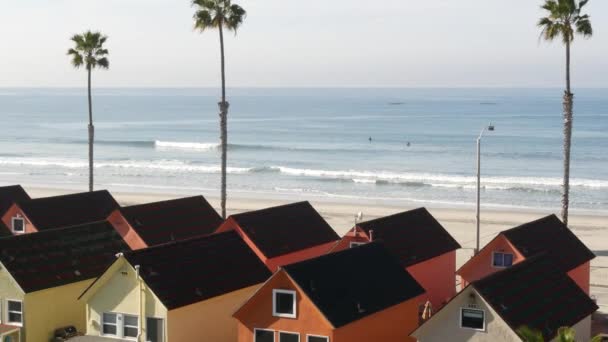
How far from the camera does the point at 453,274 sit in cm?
3831

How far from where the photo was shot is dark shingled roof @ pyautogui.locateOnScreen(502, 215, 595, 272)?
33500 millimetres

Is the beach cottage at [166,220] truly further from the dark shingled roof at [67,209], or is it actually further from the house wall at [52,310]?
the house wall at [52,310]

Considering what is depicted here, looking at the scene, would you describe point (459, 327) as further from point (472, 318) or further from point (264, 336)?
point (264, 336)

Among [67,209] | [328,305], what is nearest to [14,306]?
[328,305]

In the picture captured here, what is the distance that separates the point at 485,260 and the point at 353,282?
840cm

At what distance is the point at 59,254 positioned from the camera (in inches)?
1225

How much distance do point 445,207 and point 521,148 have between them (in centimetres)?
4973

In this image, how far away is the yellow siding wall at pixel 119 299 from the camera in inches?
1082

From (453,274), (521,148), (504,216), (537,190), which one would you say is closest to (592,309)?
(453,274)

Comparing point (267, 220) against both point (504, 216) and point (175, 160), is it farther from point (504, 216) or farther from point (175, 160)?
point (175, 160)

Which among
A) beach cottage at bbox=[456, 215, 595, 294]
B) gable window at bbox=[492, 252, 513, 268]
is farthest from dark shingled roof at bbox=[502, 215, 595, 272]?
gable window at bbox=[492, 252, 513, 268]

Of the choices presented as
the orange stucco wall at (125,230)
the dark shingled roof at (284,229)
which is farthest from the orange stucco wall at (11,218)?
the dark shingled roof at (284,229)

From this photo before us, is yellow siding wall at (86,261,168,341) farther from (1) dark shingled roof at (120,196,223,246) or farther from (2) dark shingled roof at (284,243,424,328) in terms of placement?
(1) dark shingled roof at (120,196,223,246)

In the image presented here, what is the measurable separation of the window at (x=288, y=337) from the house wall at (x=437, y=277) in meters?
10.1
